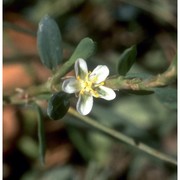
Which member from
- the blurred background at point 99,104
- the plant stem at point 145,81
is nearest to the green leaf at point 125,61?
the plant stem at point 145,81

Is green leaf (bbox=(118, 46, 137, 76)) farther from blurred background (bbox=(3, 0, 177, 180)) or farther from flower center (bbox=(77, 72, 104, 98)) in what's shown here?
blurred background (bbox=(3, 0, 177, 180))

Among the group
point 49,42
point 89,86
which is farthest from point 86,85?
point 49,42

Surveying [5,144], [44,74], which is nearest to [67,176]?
[5,144]

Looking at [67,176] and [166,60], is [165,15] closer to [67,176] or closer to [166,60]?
[166,60]

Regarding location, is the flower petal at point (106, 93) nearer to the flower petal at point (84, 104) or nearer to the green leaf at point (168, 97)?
the flower petal at point (84, 104)

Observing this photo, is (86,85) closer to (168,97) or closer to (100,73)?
(100,73)

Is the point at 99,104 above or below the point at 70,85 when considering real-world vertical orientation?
below
